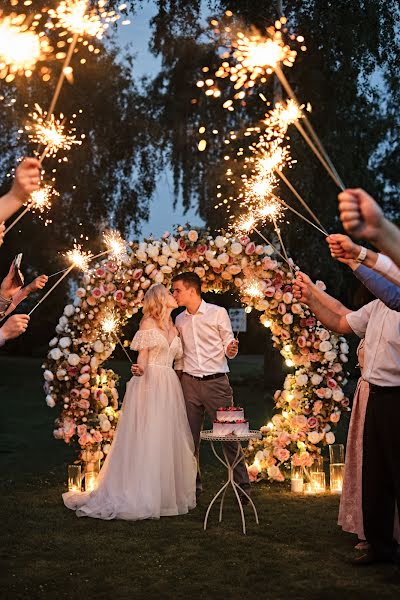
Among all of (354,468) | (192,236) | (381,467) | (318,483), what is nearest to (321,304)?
(381,467)

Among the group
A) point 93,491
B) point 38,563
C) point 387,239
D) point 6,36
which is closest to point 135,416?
point 93,491

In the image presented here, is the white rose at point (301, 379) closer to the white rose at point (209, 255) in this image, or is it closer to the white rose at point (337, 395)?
the white rose at point (337, 395)

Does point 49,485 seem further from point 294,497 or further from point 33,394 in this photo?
point 33,394

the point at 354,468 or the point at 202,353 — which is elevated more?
the point at 202,353

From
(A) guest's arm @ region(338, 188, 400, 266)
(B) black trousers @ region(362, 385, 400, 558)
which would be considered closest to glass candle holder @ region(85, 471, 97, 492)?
(B) black trousers @ region(362, 385, 400, 558)

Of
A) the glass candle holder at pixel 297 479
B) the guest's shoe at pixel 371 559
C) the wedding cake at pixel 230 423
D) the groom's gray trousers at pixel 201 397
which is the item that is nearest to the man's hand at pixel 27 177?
the guest's shoe at pixel 371 559

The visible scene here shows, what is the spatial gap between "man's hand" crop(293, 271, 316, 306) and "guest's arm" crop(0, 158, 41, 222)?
267 cm

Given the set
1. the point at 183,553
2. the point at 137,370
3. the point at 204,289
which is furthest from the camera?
the point at 204,289

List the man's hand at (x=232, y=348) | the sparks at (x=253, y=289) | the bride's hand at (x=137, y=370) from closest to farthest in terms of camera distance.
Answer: the bride's hand at (x=137, y=370) → the man's hand at (x=232, y=348) → the sparks at (x=253, y=289)

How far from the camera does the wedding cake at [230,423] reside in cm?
730

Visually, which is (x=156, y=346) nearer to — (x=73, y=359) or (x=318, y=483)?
(x=73, y=359)

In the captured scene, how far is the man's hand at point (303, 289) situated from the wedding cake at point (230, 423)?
1.94 metres

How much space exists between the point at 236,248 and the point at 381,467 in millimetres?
4100

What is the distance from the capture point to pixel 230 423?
7340 mm
